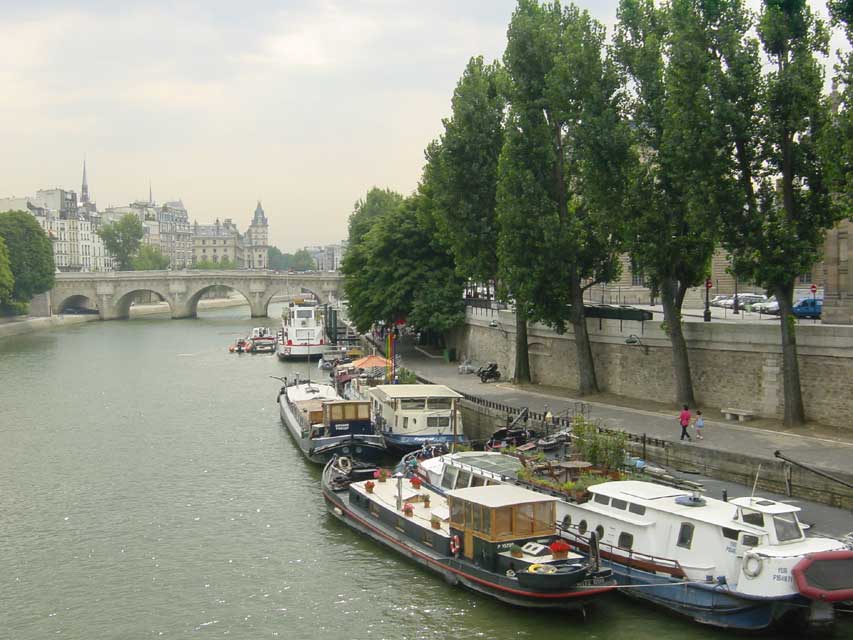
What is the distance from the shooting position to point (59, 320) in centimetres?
10725

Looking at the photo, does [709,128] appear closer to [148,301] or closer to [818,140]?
[818,140]

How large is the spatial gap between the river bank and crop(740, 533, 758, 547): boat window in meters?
83.8

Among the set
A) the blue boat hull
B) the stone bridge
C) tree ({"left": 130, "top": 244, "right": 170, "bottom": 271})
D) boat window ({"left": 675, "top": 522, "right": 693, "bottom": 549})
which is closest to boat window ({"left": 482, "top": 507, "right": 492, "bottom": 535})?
boat window ({"left": 675, "top": 522, "right": 693, "bottom": 549})

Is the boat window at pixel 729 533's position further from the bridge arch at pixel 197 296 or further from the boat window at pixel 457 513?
the bridge arch at pixel 197 296

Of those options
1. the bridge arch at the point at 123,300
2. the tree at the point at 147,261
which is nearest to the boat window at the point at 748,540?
the bridge arch at the point at 123,300

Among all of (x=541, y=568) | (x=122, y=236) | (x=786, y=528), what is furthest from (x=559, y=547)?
(x=122, y=236)

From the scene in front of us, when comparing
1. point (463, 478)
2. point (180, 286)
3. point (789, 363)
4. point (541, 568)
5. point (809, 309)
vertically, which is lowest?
point (541, 568)

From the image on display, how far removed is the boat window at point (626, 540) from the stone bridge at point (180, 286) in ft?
309

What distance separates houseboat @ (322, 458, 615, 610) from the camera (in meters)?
18.8

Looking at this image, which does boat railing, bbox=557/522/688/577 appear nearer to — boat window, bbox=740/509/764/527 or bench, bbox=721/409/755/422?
boat window, bbox=740/509/764/527

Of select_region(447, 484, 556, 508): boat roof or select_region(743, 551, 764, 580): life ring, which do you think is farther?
select_region(447, 484, 556, 508): boat roof

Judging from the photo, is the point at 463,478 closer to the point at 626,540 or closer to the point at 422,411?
the point at 626,540

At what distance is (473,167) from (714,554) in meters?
26.4

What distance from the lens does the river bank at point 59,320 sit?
9275 centimetres
